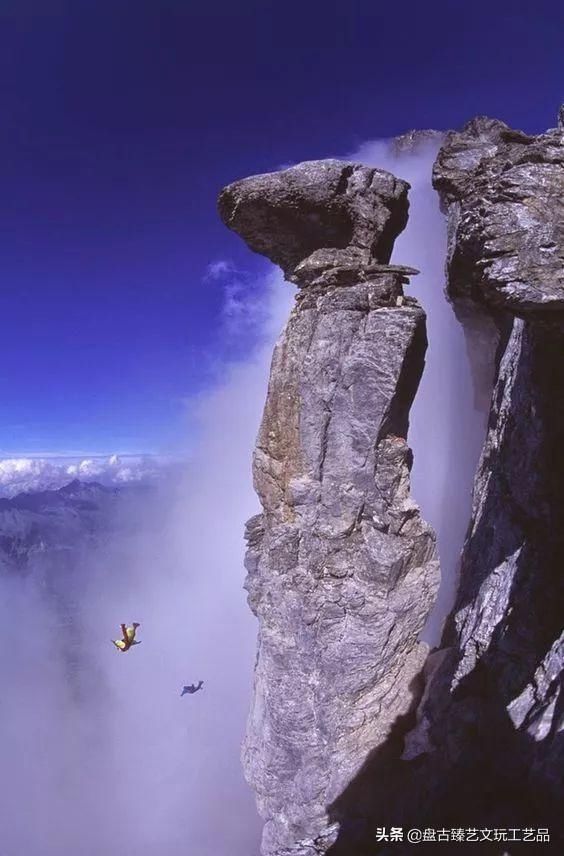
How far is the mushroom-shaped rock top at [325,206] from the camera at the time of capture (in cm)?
2309

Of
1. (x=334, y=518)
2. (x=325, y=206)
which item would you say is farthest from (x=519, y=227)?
(x=334, y=518)

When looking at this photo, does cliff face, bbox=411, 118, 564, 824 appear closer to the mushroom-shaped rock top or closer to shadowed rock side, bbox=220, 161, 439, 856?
shadowed rock side, bbox=220, 161, 439, 856

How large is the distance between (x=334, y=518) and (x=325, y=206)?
49.6 ft

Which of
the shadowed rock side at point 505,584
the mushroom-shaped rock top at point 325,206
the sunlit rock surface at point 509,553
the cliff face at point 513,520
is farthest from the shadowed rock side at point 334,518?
the cliff face at point 513,520

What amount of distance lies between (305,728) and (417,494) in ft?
140

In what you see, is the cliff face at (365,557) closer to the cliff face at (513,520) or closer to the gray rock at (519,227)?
the cliff face at (513,520)

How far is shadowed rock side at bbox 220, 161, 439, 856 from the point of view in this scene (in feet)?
72.6

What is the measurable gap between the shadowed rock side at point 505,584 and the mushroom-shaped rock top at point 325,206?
4.10 m

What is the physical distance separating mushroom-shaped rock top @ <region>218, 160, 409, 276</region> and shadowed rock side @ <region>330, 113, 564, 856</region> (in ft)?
13.5

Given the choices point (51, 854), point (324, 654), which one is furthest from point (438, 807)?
point (51, 854)

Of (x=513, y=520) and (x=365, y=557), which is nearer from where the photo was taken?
(x=513, y=520)

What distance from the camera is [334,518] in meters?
22.8

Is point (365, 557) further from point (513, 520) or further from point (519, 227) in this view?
point (519, 227)

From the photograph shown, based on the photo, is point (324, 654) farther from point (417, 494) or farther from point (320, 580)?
point (417, 494)
